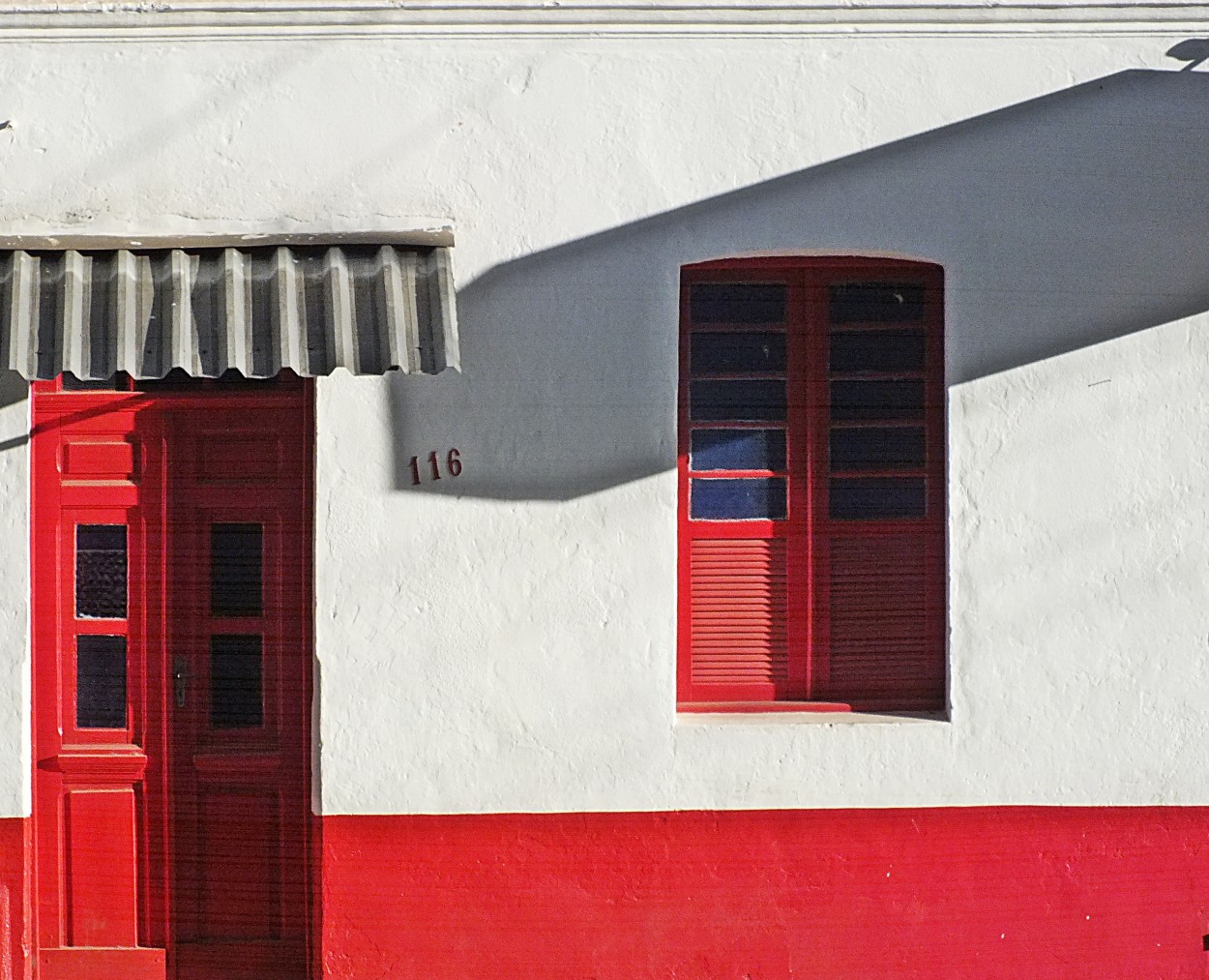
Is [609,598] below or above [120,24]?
below

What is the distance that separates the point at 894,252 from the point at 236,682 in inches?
124

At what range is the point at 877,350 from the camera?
530 centimetres

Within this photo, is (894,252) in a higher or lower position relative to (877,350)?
higher

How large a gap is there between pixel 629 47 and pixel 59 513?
2.91 metres

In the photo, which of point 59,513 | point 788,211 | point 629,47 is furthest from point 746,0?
point 59,513

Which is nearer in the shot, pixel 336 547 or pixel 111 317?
pixel 111 317

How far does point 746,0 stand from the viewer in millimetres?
4996

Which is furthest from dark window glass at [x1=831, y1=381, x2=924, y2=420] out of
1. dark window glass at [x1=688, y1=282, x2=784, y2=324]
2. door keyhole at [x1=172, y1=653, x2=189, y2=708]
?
door keyhole at [x1=172, y1=653, x2=189, y2=708]

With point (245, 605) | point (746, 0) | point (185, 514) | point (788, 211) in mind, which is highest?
point (746, 0)

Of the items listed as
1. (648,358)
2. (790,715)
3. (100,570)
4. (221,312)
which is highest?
(221,312)

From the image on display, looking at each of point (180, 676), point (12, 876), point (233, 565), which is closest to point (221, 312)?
point (233, 565)

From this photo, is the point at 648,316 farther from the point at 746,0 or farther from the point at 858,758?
the point at 858,758

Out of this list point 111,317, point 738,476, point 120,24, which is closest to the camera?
point 111,317

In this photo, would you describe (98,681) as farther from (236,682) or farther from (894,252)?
(894,252)
